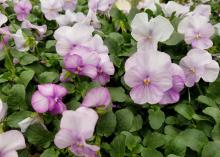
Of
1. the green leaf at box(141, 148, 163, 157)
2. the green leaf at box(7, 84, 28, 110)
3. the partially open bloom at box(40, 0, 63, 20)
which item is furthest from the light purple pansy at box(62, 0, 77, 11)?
the green leaf at box(141, 148, 163, 157)

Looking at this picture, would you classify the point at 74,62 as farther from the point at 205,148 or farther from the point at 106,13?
the point at 106,13

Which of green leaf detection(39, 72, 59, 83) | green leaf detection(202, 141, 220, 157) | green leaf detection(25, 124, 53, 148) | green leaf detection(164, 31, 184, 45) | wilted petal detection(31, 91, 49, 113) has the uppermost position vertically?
green leaf detection(164, 31, 184, 45)

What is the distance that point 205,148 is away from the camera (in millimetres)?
1089

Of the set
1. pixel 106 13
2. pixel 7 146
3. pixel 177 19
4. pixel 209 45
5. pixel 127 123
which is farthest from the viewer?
pixel 106 13

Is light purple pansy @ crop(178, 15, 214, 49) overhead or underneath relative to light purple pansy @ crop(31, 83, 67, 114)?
overhead

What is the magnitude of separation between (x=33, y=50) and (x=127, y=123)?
0.49 m

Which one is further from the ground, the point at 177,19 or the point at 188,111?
the point at 177,19

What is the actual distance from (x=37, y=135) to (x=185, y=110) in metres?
0.40

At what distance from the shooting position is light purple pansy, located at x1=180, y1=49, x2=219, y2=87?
1272mm

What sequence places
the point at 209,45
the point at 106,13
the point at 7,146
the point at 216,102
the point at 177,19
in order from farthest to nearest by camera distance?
the point at 106,13, the point at 177,19, the point at 209,45, the point at 216,102, the point at 7,146

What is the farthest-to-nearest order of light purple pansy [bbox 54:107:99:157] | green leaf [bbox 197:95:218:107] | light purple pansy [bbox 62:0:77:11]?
light purple pansy [bbox 62:0:77:11] → green leaf [bbox 197:95:218:107] → light purple pansy [bbox 54:107:99:157]

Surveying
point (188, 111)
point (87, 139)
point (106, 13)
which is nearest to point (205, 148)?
point (188, 111)

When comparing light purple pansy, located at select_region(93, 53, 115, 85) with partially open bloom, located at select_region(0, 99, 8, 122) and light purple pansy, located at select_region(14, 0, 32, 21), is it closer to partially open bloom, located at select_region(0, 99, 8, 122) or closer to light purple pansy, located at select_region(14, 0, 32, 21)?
partially open bloom, located at select_region(0, 99, 8, 122)

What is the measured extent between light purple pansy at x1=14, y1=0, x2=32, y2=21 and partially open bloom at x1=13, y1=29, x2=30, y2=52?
34 cm
